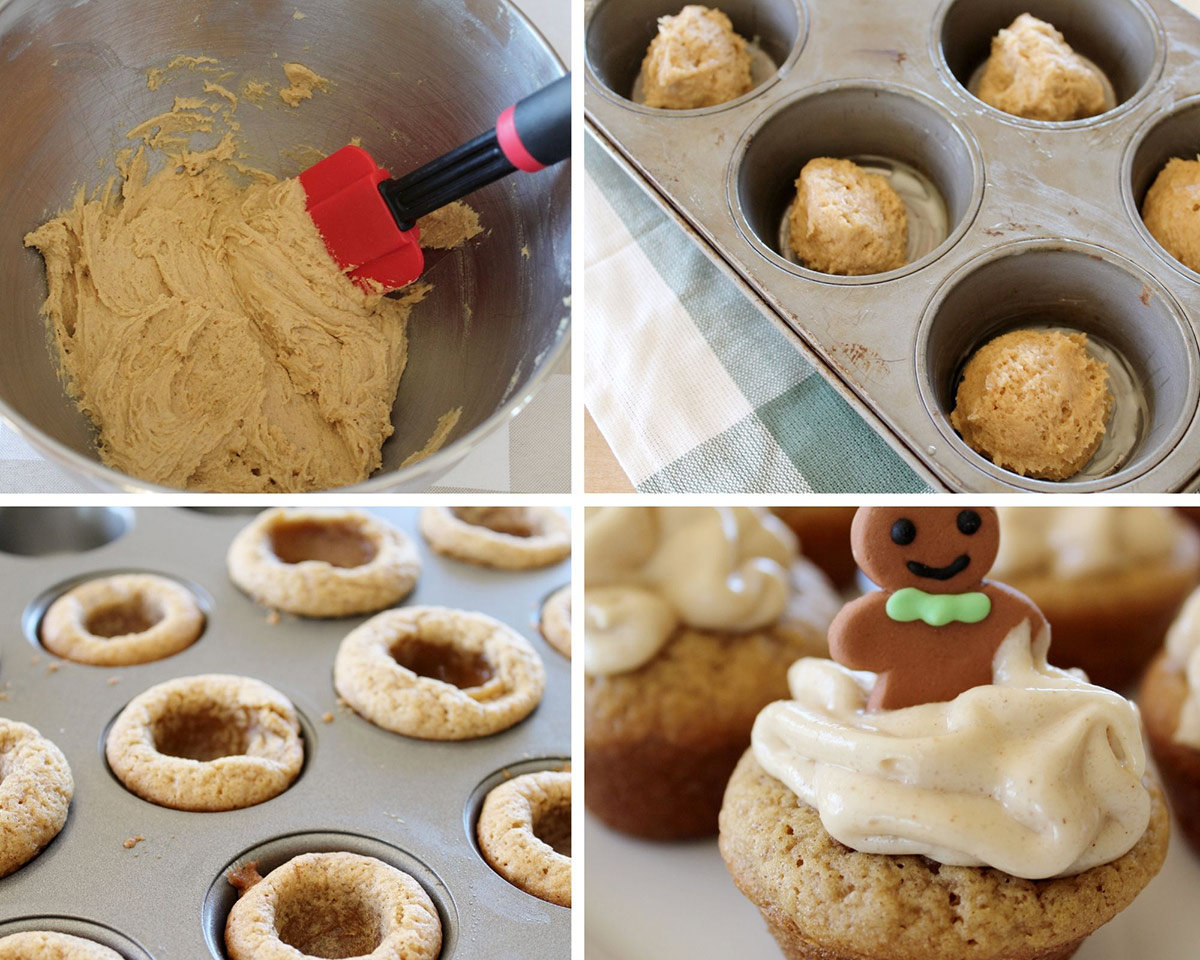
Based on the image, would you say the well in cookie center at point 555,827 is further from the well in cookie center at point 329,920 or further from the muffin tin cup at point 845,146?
the muffin tin cup at point 845,146

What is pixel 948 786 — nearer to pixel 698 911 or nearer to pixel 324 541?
pixel 698 911

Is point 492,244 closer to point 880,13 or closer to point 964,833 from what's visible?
point 880,13

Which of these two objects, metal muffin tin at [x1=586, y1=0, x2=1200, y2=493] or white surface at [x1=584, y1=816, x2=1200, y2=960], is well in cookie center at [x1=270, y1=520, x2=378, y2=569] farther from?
metal muffin tin at [x1=586, y1=0, x2=1200, y2=493]

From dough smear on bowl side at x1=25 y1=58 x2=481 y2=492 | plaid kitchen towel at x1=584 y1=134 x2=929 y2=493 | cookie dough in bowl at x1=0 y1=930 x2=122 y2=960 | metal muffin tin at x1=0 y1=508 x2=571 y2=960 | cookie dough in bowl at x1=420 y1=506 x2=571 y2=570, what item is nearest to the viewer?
cookie dough in bowl at x1=0 y1=930 x2=122 y2=960

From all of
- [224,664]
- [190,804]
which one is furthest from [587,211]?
[190,804]

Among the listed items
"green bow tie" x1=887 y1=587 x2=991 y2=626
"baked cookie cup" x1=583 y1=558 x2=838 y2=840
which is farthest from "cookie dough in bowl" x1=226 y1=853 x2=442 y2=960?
"green bow tie" x1=887 y1=587 x2=991 y2=626

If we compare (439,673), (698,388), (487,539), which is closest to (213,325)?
(487,539)

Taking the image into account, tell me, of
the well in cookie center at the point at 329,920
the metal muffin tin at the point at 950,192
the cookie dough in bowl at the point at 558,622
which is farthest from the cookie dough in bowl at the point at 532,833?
the metal muffin tin at the point at 950,192
